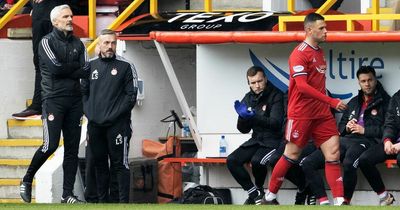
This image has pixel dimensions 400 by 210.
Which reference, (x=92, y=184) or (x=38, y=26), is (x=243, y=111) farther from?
(x=38, y=26)

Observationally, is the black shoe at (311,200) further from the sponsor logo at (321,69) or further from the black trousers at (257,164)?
the sponsor logo at (321,69)

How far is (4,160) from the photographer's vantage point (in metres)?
19.5

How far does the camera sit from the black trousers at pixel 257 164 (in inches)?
682

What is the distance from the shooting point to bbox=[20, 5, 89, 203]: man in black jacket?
16.7 metres

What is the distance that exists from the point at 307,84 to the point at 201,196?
2701mm

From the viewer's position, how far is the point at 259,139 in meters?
17.5

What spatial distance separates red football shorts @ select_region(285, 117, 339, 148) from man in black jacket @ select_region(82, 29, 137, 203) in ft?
6.42

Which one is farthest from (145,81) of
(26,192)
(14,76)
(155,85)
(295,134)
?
(295,134)

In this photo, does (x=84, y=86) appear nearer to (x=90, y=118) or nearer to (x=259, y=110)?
(x=90, y=118)

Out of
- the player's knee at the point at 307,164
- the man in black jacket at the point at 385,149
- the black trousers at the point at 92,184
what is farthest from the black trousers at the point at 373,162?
the black trousers at the point at 92,184

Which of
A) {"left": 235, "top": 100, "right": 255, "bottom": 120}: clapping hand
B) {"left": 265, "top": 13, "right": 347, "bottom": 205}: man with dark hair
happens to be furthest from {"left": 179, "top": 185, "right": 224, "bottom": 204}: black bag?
{"left": 265, "top": 13, "right": 347, "bottom": 205}: man with dark hair

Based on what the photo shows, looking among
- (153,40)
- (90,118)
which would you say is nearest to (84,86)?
(90,118)

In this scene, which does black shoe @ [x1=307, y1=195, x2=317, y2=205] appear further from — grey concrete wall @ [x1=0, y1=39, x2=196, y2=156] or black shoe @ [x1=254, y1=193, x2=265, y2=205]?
grey concrete wall @ [x1=0, y1=39, x2=196, y2=156]

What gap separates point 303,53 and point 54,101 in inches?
102
